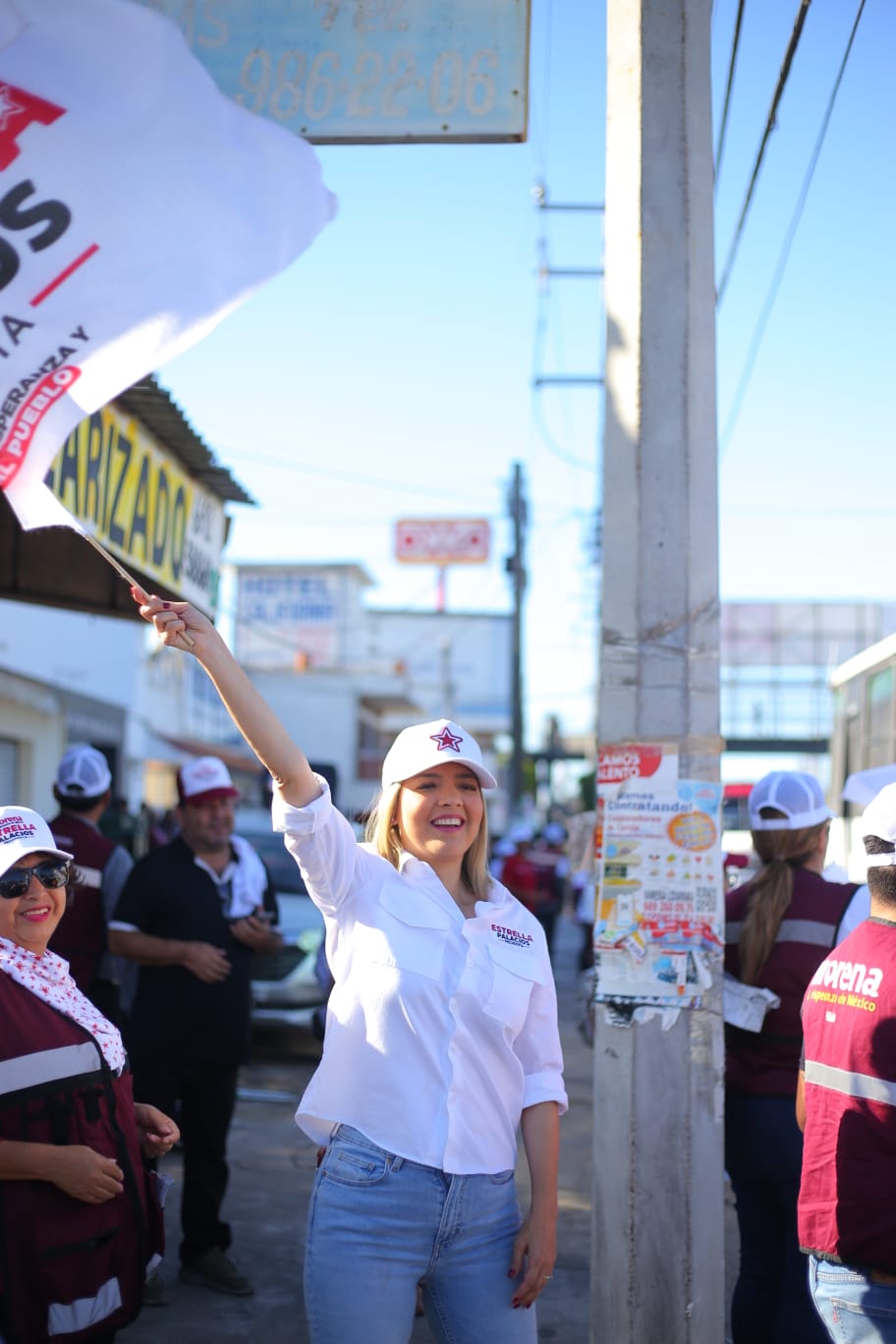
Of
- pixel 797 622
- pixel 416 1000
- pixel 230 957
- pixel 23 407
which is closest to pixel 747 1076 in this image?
pixel 416 1000

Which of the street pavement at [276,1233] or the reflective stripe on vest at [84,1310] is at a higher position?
the reflective stripe on vest at [84,1310]

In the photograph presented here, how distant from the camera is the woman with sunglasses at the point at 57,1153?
2953 millimetres

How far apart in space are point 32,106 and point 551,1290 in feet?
15.7

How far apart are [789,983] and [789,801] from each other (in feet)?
1.97

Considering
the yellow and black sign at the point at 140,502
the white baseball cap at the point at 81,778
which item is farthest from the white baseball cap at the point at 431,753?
the white baseball cap at the point at 81,778

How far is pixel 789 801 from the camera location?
4.43 m

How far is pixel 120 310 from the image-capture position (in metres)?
3.18

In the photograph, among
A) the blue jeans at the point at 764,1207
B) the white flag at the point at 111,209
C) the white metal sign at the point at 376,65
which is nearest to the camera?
the white flag at the point at 111,209

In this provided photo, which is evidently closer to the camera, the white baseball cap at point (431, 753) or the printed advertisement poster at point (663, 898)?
the white baseball cap at point (431, 753)

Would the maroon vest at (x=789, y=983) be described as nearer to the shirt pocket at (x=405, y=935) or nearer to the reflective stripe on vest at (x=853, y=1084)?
the reflective stripe on vest at (x=853, y=1084)

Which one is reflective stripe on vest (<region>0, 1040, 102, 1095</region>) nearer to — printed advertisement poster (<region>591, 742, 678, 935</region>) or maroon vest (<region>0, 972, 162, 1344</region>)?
maroon vest (<region>0, 972, 162, 1344</region>)

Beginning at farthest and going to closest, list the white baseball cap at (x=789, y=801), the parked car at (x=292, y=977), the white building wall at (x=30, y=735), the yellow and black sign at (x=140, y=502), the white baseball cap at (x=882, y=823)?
the white building wall at (x=30, y=735) < the parked car at (x=292, y=977) < the yellow and black sign at (x=140, y=502) < the white baseball cap at (x=789, y=801) < the white baseball cap at (x=882, y=823)

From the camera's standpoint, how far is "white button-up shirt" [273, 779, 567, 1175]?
2947mm

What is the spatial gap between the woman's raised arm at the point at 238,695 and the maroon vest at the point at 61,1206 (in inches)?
32.3
